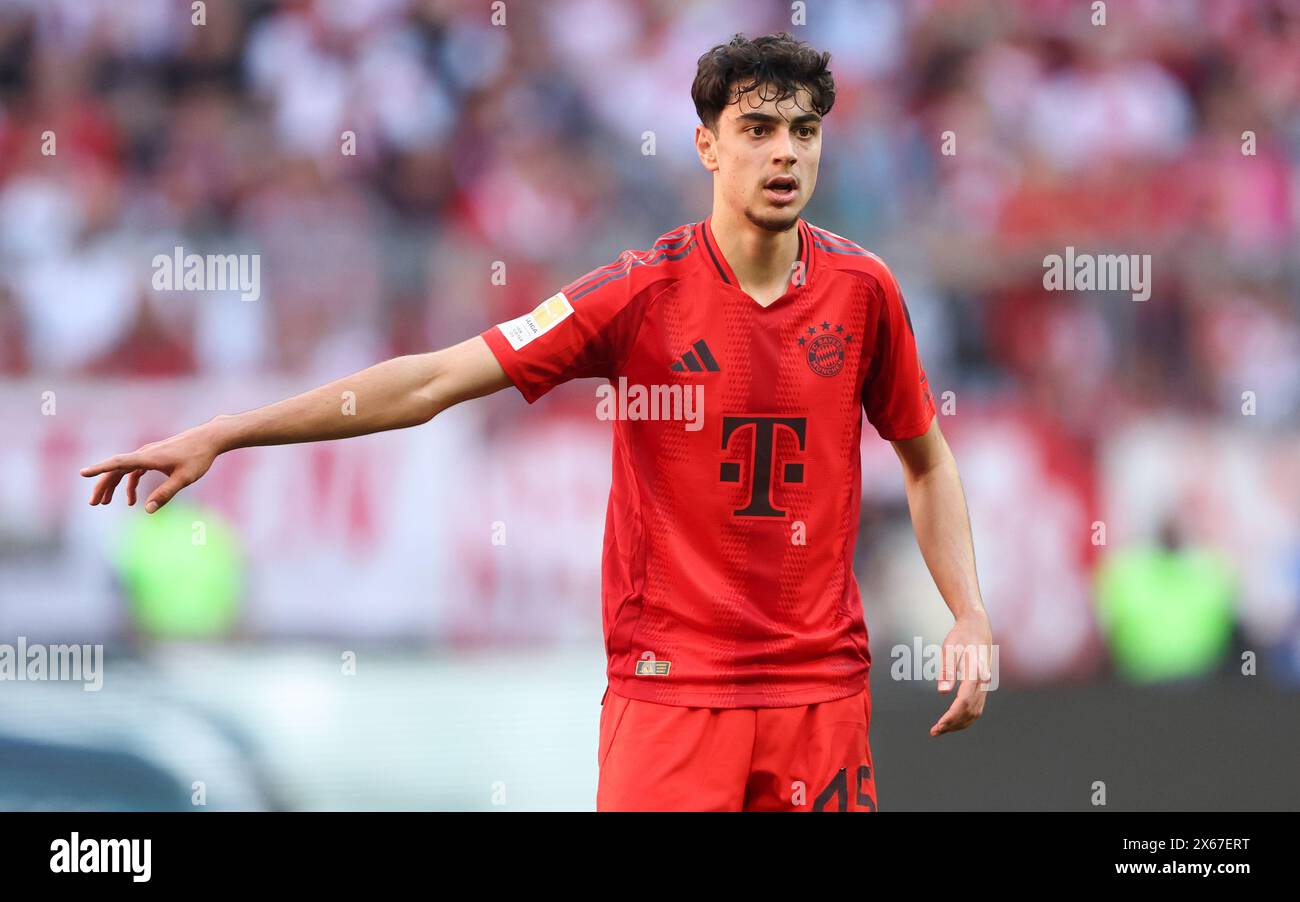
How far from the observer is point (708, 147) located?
3467 mm

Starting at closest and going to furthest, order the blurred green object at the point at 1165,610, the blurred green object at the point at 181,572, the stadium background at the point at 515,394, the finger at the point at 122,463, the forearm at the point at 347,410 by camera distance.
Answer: the finger at the point at 122,463
the forearm at the point at 347,410
the stadium background at the point at 515,394
the blurred green object at the point at 181,572
the blurred green object at the point at 1165,610

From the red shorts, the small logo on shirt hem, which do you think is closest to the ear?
the small logo on shirt hem

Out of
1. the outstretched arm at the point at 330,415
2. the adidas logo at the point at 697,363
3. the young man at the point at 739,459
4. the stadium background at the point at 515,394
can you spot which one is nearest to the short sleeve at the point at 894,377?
the young man at the point at 739,459

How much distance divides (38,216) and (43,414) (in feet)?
3.32

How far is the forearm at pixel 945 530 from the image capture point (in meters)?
3.50

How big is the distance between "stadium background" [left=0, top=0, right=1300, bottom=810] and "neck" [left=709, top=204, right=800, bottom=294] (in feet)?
9.33

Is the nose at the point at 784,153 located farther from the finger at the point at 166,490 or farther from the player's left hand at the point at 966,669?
the finger at the point at 166,490

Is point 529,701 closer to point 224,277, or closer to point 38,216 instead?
point 224,277

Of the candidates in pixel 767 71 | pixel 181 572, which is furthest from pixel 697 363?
pixel 181 572

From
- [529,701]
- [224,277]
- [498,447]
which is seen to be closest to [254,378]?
[224,277]

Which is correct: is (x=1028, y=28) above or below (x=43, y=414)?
above

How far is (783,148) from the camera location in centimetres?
328

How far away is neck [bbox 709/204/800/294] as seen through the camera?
3354 mm

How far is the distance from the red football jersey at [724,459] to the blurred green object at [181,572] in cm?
323
